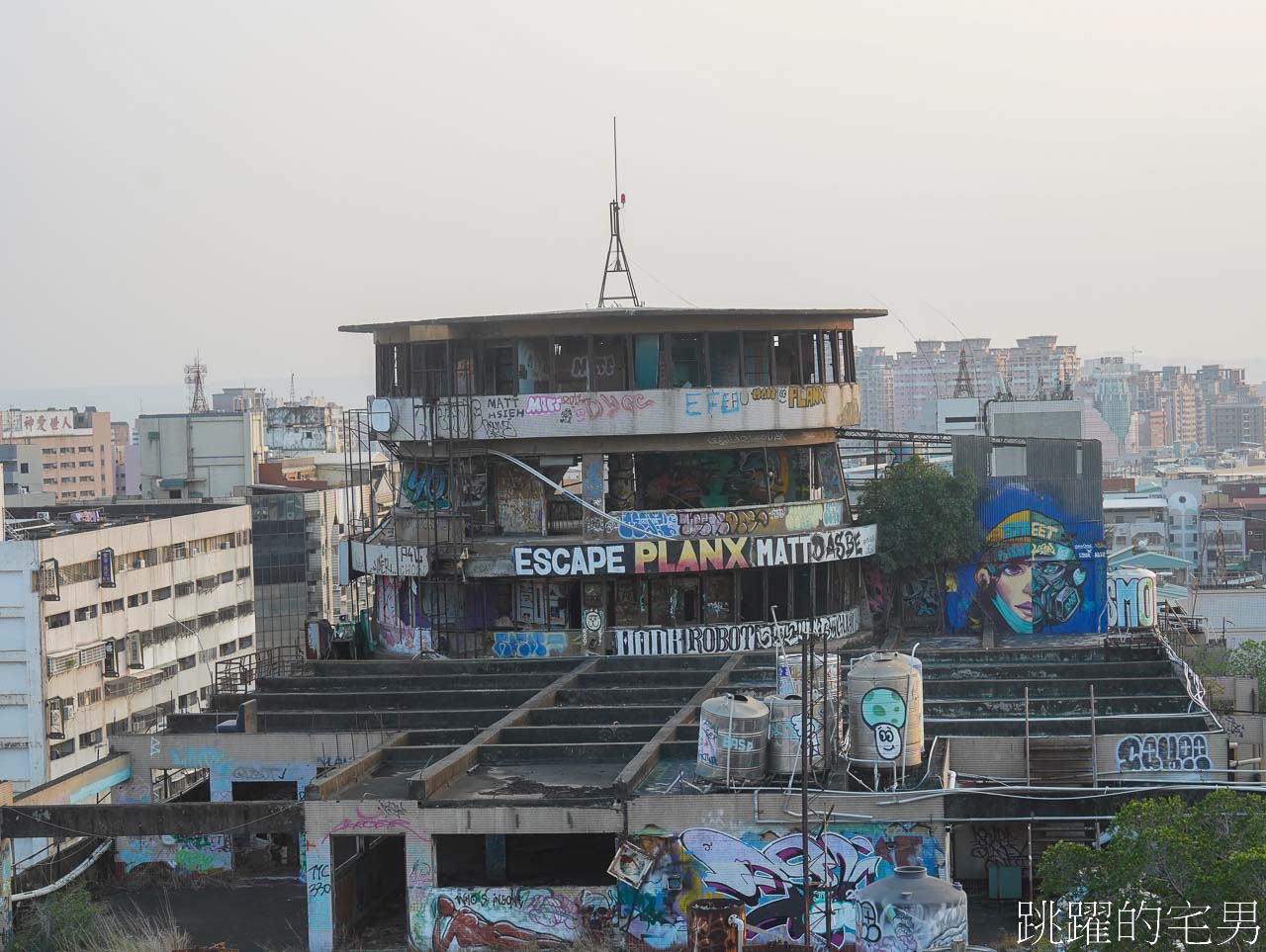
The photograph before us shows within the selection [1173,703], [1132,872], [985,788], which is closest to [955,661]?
[1173,703]

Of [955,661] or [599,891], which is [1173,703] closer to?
[955,661]

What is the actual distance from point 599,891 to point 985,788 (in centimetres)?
767

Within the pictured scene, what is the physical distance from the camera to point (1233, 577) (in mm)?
172000

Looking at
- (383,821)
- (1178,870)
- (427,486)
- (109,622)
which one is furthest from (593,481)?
(109,622)

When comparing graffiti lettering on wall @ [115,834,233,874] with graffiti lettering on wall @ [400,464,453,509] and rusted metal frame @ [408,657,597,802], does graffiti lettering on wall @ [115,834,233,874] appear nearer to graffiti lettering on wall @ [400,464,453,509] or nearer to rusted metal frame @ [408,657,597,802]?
rusted metal frame @ [408,657,597,802]

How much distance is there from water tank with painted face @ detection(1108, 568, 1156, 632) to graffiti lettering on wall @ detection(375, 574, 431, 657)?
2391 centimetres

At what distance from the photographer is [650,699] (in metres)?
43.8

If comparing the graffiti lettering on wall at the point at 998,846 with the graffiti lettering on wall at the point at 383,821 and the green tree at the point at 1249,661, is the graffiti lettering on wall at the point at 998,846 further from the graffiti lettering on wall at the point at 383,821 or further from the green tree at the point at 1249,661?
the green tree at the point at 1249,661

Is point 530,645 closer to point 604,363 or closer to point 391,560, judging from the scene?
point 391,560

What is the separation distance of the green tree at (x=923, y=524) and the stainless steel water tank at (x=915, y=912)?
2941cm

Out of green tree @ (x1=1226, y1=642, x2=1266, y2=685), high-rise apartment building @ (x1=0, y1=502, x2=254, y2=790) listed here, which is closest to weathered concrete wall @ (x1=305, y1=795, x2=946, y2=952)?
green tree @ (x1=1226, y1=642, x2=1266, y2=685)

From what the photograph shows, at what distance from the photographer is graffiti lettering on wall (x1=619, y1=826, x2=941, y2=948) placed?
32.6 metres

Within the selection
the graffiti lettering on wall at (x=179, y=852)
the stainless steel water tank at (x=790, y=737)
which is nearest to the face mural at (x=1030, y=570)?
the stainless steel water tank at (x=790, y=737)

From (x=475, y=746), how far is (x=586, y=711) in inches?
182
